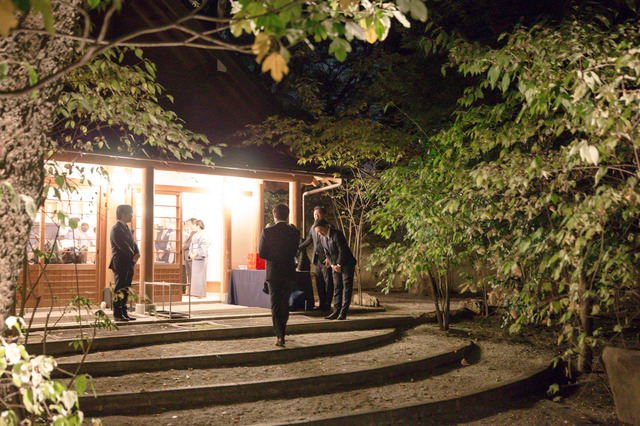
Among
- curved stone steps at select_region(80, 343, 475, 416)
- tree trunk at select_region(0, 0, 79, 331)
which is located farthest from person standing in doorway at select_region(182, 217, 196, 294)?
tree trunk at select_region(0, 0, 79, 331)

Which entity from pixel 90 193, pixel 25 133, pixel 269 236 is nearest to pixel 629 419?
pixel 269 236

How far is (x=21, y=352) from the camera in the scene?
89.2 inches

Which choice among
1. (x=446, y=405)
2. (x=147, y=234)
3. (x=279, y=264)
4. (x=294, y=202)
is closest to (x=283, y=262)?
(x=279, y=264)

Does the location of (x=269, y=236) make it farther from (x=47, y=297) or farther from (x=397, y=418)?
(x=47, y=297)

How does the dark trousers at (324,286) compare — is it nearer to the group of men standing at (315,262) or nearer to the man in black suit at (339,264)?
the group of men standing at (315,262)

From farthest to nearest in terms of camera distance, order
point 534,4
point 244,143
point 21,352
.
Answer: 1. point 244,143
2. point 534,4
3. point 21,352

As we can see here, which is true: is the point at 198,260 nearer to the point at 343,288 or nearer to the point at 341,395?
the point at 343,288

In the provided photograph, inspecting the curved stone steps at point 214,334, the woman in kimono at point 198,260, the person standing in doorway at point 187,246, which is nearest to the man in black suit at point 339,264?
the curved stone steps at point 214,334

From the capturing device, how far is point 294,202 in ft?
42.3

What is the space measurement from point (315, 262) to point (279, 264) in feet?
10.1

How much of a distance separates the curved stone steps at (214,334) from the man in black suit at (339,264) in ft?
1.05

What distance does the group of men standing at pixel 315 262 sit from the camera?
24.5ft

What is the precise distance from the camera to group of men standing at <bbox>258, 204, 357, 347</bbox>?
748 centimetres

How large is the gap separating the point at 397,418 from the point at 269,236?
3.16m
